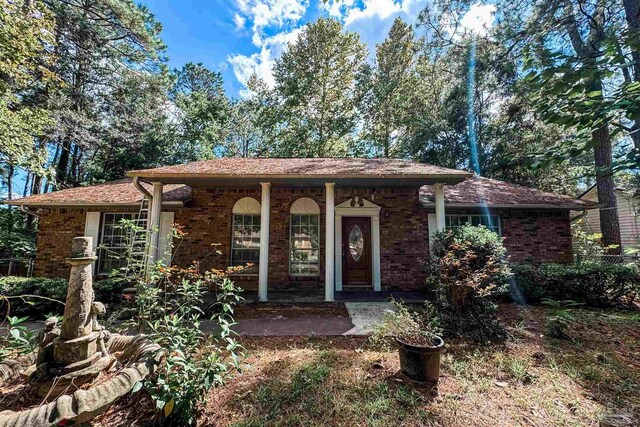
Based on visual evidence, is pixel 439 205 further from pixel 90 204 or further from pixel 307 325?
pixel 90 204

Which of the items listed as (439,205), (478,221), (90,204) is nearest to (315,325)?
(439,205)

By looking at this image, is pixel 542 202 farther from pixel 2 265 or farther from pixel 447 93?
pixel 2 265

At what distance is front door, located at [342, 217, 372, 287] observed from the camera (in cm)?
790

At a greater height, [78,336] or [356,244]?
[356,244]

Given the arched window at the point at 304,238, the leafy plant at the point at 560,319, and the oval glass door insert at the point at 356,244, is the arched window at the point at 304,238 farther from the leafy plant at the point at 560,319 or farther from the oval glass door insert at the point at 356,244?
the leafy plant at the point at 560,319

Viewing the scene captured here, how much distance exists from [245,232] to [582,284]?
844 centimetres

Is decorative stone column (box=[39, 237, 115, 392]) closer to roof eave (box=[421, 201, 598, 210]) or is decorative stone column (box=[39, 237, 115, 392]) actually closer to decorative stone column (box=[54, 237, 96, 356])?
decorative stone column (box=[54, 237, 96, 356])

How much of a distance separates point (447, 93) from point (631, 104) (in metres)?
14.3

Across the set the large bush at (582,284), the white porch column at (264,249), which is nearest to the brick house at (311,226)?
the white porch column at (264,249)

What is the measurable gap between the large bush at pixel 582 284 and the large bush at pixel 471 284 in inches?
87.8

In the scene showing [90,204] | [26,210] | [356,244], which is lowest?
[356,244]

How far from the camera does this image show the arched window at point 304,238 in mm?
8039

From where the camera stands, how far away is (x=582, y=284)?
614cm

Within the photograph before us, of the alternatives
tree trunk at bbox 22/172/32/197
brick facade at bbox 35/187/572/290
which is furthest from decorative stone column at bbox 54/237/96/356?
tree trunk at bbox 22/172/32/197
